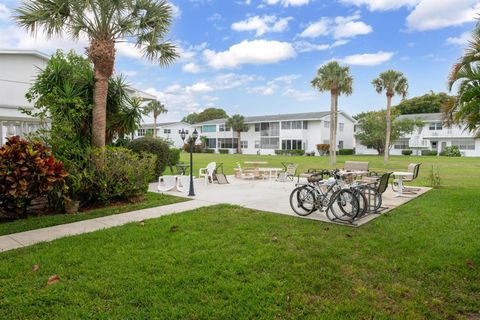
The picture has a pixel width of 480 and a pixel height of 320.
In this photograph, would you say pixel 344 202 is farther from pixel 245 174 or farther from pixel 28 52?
pixel 28 52

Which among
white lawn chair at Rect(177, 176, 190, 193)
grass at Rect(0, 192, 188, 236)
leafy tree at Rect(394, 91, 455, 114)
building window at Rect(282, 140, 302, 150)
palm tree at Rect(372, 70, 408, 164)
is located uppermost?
leafy tree at Rect(394, 91, 455, 114)

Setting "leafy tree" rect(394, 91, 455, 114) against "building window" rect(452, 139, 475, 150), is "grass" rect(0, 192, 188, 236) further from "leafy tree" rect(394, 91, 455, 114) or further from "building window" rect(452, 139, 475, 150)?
"leafy tree" rect(394, 91, 455, 114)

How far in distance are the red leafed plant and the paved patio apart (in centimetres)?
411

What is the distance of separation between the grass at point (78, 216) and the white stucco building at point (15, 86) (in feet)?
18.5

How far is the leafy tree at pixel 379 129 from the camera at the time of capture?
42.2 metres

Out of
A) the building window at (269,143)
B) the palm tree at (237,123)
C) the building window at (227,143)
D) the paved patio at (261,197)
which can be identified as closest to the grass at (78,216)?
the paved patio at (261,197)

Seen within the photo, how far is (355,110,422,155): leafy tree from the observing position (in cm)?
4216

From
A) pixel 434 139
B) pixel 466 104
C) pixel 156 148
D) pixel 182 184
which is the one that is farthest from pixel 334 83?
pixel 434 139

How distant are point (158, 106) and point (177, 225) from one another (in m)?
51.0

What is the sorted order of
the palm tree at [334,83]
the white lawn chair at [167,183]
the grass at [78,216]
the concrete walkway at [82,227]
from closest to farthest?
1. the concrete walkway at [82,227]
2. the grass at [78,216]
3. the white lawn chair at [167,183]
4. the palm tree at [334,83]

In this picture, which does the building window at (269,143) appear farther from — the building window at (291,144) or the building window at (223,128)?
the building window at (223,128)

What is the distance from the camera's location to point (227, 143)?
182 ft

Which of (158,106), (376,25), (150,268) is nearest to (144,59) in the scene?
(150,268)

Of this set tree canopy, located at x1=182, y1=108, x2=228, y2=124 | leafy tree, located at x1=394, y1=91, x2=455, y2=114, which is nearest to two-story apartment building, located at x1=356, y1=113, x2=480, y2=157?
leafy tree, located at x1=394, y1=91, x2=455, y2=114
